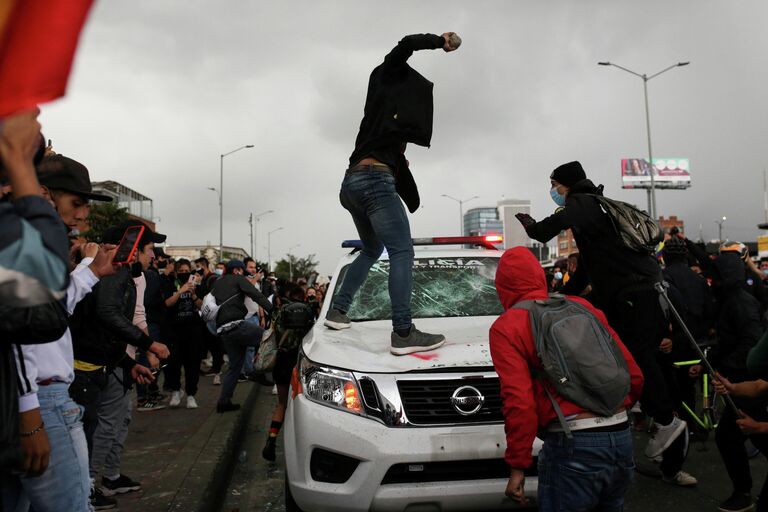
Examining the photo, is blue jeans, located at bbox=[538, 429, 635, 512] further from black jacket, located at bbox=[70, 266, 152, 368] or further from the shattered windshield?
black jacket, located at bbox=[70, 266, 152, 368]

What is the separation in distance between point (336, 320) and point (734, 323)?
125 inches

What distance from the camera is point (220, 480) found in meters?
5.30

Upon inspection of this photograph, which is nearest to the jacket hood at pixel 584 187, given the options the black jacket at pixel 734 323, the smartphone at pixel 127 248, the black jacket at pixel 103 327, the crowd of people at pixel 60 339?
the black jacket at pixel 734 323

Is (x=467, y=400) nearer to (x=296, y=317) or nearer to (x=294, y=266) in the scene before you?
(x=296, y=317)

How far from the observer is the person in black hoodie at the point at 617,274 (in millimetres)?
4219

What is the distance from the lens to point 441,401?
3.43m

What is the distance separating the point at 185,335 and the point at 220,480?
4.85 m

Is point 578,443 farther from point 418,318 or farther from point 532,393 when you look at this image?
point 418,318

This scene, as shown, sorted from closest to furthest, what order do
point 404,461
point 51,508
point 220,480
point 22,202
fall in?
point 22,202, point 51,508, point 404,461, point 220,480

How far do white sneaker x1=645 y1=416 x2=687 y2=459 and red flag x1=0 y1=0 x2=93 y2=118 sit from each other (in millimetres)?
4287

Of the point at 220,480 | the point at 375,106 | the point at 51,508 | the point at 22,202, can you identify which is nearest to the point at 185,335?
the point at 220,480

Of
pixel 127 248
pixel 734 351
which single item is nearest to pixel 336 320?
pixel 127 248

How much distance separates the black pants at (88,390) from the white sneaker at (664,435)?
11.6 feet

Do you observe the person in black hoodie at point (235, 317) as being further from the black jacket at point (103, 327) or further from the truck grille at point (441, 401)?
the truck grille at point (441, 401)
